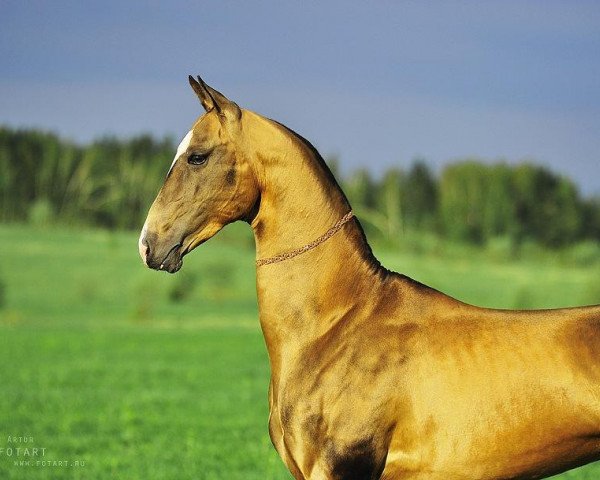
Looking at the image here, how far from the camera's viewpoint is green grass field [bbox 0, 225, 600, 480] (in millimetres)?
12641

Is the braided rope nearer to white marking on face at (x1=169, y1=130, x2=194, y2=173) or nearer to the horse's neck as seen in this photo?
the horse's neck

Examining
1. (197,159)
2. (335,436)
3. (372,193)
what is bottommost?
(372,193)

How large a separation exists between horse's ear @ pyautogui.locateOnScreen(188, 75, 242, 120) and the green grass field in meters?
6.43

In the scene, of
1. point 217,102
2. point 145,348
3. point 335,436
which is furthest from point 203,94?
point 145,348

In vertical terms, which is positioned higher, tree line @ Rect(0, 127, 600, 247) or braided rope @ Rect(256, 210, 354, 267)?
braided rope @ Rect(256, 210, 354, 267)

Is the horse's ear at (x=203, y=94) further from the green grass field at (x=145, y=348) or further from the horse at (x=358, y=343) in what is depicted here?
the green grass field at (x=145, y=348)

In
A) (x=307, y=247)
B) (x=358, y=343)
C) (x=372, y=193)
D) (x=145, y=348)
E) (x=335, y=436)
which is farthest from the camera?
(x=372, y=193)

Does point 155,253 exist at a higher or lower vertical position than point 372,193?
higher

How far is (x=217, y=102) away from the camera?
16.7ft

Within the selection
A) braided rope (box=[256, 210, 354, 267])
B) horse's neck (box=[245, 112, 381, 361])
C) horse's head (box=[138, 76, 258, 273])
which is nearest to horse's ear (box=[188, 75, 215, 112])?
horse's head (box=[138, 76, 258, 273])

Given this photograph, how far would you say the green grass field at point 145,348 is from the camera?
41.5 ft

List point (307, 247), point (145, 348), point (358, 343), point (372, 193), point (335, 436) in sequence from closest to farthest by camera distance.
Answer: point (335, 436) → point (358, 343) → point (307, 247) → point (145, 348) → point (372, 193)

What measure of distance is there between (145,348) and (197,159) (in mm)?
25477

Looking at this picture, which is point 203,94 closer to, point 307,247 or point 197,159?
point 197,159
